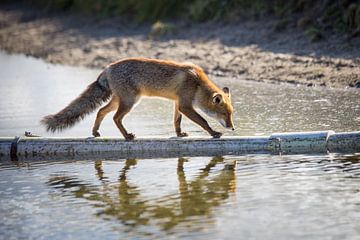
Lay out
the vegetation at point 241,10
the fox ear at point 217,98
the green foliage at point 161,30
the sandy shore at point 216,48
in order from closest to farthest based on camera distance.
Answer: the fox ear at point 217,98
the sandy shore at point 216,48
the vegetation at point 241,10
the green foliage at point 161,30

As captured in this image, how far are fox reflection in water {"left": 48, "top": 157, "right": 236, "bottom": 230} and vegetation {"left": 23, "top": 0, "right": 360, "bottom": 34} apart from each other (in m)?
8.57

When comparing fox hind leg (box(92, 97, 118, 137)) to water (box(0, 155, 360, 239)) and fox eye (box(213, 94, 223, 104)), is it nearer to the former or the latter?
water (box(0, 155, 360, 239))

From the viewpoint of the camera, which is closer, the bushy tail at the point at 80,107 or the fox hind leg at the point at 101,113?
the bushy tail at the point at 80,107

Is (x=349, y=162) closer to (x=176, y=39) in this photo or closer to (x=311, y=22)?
(x=311, y=22)

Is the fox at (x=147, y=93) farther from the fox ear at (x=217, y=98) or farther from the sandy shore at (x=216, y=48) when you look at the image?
the sandy shore at (x=216, y=48)

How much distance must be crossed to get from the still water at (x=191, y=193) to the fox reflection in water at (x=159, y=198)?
0.01 meters

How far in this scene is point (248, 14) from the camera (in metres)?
19.9

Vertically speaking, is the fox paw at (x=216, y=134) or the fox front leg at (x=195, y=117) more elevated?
the fox front leg at (x=195, y=117)

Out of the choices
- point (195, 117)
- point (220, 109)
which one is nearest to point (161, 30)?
point (220, 109)

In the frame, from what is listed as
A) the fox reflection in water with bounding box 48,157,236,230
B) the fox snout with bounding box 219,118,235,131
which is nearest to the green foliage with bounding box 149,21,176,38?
the fox snout with bounding box 219,118,235,131

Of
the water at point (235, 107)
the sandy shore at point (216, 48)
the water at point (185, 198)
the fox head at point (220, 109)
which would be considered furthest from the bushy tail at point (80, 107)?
the sandy shore at point (216, 48)

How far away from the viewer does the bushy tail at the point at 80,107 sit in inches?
404

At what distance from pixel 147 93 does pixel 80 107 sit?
0.95 m

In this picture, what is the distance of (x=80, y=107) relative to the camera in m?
10.5
